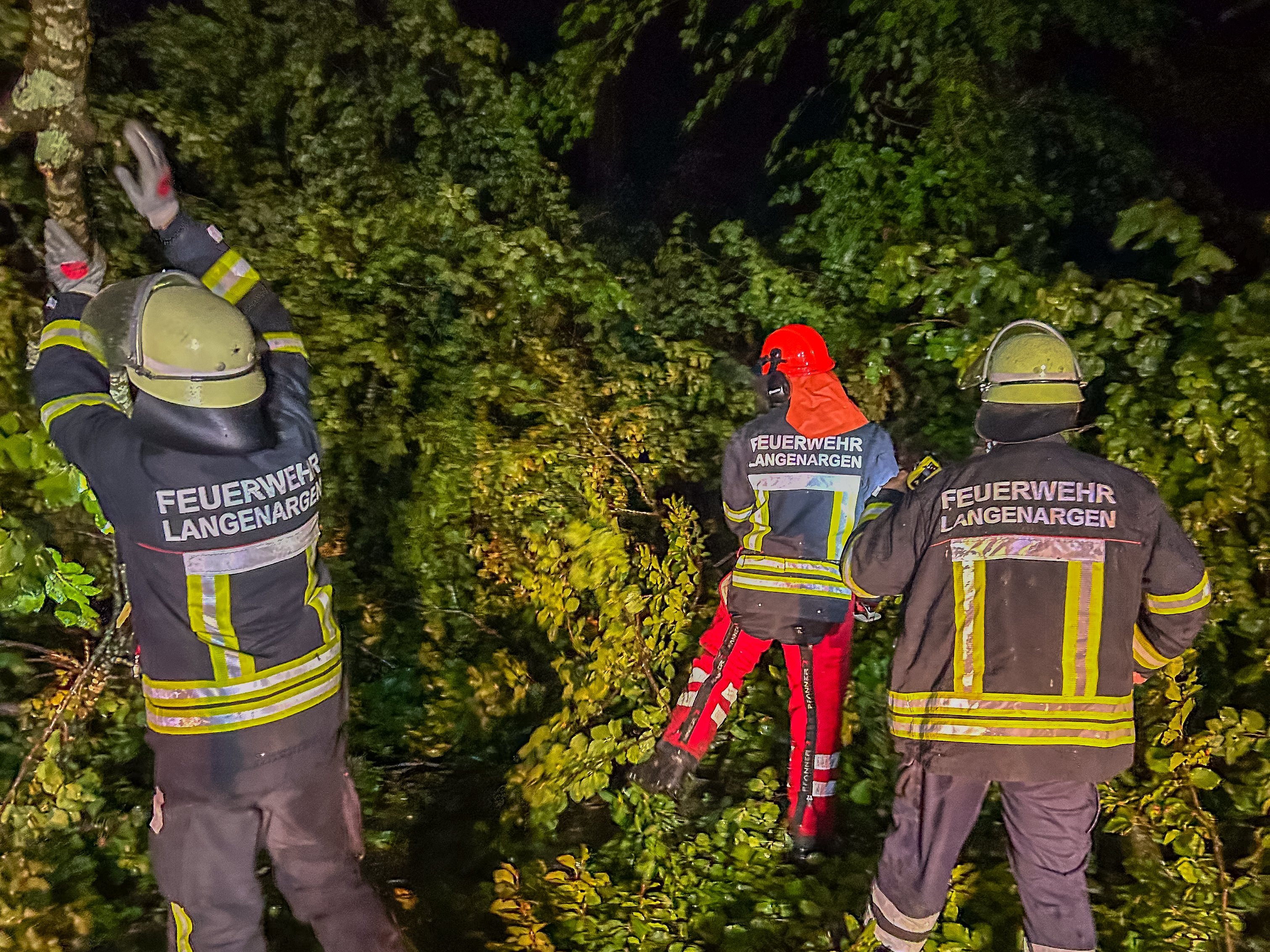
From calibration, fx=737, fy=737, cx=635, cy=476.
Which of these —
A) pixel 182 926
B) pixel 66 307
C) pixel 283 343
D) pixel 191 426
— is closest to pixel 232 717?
pixel 182 926

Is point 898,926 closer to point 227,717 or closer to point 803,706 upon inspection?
point 803,706

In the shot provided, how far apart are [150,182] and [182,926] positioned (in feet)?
7.00

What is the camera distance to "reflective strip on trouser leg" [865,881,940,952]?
2350 millimetres

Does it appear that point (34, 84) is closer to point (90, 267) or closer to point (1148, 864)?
point (90, 267)

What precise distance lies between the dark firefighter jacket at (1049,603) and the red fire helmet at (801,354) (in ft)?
3.86

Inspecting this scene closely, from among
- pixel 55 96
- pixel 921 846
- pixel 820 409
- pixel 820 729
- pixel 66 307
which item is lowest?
pixel 820 729

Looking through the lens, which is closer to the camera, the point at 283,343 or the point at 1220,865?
the point at 283,343

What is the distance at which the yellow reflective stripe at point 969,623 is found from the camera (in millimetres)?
2180

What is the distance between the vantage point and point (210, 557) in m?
1.97

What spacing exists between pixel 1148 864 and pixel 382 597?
419 cm

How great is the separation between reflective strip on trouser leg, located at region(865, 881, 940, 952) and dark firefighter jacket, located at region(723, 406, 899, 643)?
1025mm

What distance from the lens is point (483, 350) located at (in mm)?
4309

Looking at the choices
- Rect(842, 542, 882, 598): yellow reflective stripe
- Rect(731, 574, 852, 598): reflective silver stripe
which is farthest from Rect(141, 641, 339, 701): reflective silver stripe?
Rect(731, 574, 852, 598): reflective silver stripe

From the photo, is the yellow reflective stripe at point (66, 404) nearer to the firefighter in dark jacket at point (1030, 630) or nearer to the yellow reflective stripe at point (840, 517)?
the firefighter in dark jacket at point (1030, 630)
